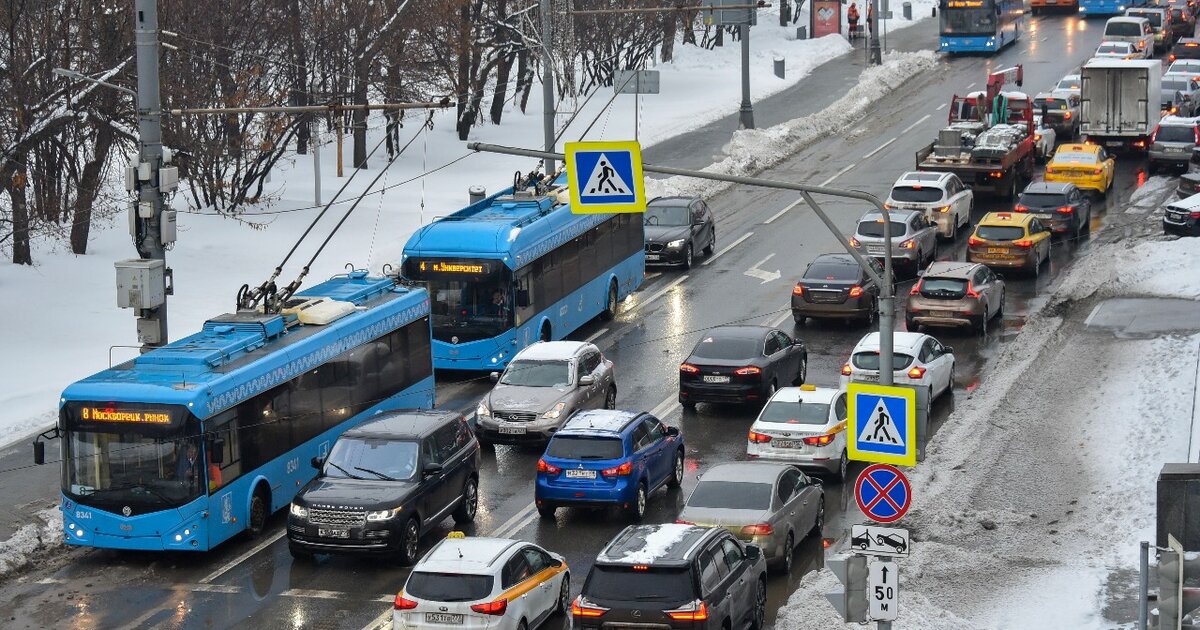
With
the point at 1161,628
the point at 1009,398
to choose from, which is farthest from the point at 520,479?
the point at 1161,628

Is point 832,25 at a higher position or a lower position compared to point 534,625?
higher

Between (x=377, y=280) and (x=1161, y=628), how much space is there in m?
17.0

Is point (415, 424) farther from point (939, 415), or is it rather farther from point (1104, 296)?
point (1104, 296)

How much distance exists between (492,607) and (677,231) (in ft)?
79.9

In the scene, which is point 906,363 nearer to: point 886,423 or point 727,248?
point 886,423

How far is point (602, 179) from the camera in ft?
70.3

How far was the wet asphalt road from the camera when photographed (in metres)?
21.7

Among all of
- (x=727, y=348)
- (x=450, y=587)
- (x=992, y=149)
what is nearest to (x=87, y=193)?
(x=727, y=348)

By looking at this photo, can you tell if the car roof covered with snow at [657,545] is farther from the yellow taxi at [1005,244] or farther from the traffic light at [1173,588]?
the yellow taxi at [1005,244]

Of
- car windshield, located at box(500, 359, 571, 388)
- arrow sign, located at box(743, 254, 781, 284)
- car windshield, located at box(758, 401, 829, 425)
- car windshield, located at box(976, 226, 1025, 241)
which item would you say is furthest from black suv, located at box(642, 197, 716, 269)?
car windshield, located at box(758, 401, 829, 425)

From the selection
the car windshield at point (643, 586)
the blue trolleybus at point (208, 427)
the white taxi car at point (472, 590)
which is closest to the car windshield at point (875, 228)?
the blue trolleybus at point (208, 427)

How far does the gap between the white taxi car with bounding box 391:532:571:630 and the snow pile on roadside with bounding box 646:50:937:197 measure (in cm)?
3044

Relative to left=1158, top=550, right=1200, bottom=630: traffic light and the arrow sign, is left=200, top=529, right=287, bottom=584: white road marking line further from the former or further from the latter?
the arrow sign

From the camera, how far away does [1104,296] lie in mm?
38562
